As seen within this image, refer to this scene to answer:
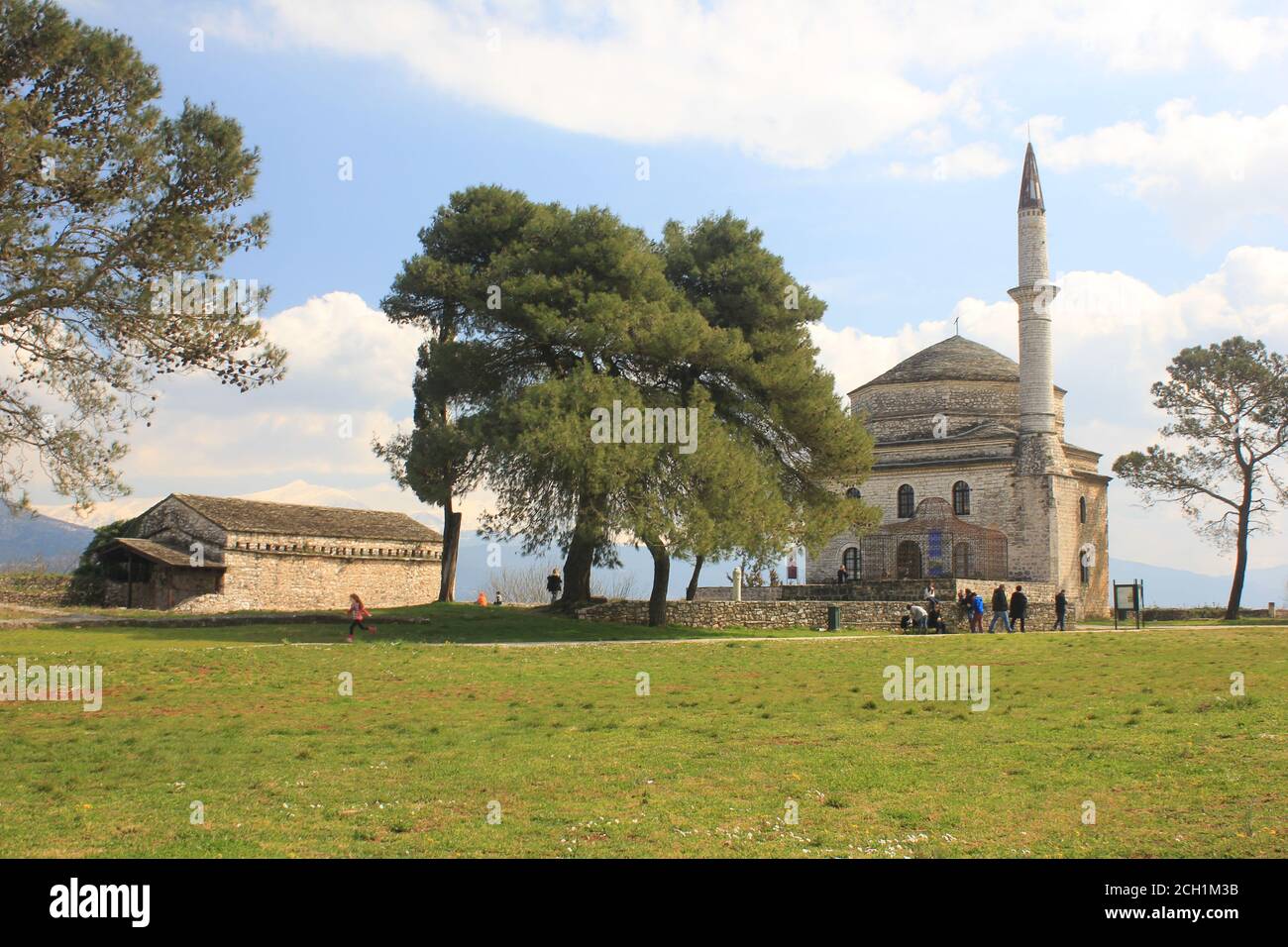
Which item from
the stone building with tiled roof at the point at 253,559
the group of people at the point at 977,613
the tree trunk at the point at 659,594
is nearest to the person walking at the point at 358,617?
the tree trunk at the point at 659,594

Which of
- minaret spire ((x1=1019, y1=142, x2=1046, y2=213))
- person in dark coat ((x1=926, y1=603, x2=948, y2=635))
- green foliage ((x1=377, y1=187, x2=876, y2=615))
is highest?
minaret spire ((x1=1019, y1=142, x2=1046, y2=213))

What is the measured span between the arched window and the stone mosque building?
0.16 feet

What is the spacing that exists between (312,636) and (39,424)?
7412 mm

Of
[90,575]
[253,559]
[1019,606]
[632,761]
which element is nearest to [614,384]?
[1019,606]

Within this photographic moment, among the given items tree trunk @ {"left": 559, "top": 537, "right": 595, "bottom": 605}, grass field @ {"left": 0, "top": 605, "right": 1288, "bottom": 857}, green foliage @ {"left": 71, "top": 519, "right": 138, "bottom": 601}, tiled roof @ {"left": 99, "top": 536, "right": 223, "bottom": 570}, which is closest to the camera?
grass field @ {"left": 0, "top": 605, "right": 1288, "bottom": 857}

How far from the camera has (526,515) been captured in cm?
3183

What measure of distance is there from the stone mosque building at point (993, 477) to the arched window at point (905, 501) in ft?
0.16

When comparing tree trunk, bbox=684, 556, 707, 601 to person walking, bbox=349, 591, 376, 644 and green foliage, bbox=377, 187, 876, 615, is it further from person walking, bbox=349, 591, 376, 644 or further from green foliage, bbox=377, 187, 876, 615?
person walking, bbox=349, 591, 376, 644

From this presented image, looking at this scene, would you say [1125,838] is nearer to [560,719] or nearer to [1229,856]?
[1229,856]

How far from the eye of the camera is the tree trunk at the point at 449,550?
127 feet

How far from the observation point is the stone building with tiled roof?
42.9m

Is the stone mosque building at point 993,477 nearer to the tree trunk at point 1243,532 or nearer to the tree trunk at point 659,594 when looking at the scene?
the tree trunk at point 1243,532

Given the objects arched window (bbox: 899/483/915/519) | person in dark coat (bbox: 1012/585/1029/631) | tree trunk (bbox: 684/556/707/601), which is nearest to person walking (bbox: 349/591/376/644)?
tree trunk (bbox: 684/556/707/601)
